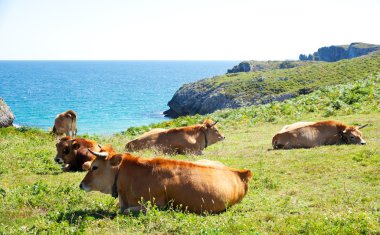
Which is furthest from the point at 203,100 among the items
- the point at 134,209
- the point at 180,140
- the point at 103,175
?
the point at 134,209

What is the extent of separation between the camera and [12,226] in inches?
337

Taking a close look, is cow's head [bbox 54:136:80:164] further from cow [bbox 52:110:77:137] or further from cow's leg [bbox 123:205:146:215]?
cow [bbox 52:110:77:137]

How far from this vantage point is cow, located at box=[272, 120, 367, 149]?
18611 millimetres

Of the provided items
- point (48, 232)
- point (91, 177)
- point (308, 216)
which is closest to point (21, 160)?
point (91, 177)

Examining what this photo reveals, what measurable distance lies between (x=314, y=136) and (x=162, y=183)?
1112cm

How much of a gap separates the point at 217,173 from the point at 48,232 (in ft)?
12.8

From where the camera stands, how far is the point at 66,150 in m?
15.1

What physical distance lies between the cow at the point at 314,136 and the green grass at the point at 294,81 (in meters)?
63.7

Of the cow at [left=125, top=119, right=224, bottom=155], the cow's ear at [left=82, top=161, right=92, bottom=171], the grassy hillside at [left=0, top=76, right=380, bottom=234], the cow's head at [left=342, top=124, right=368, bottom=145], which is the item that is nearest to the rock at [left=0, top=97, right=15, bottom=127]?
the grassy hillside at [left=0, top=76, right=380, bottom=234]

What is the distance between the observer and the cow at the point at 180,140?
18.7 m

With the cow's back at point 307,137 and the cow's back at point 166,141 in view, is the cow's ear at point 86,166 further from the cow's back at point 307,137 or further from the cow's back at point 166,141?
the cow's back at point 307,137

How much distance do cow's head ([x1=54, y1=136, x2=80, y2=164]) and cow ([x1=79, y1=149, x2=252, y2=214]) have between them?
5318 mm

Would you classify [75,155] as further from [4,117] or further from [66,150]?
[4,117]

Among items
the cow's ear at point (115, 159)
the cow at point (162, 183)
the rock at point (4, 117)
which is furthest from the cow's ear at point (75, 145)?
the rock at point (4, 117)
